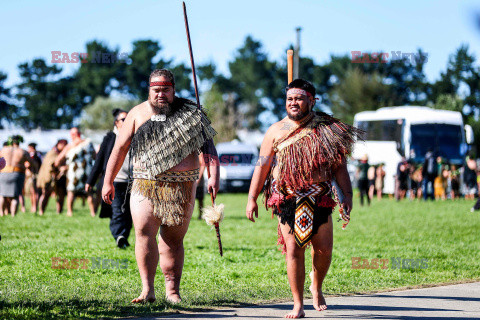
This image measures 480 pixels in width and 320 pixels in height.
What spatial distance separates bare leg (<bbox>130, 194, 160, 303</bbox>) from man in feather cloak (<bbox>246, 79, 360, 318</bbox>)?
81 cm

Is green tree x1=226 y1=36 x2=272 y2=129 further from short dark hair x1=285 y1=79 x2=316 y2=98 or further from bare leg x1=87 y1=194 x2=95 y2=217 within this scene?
short dark hair x1=285 y1=79 x2=316 y2=98

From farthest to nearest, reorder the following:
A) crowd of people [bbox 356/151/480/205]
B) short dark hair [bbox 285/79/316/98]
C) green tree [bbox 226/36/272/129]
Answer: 1. green tree [bbox 226/36/272/129]
2. crowd of people [bbox 356/151/480/205]
3. short dark hair [bbox 285/79/316/98]

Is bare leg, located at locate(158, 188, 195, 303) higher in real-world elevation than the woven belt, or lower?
lower

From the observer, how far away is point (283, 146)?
6.04m

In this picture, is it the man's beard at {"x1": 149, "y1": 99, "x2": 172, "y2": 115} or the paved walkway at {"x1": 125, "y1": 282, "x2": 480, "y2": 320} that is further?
the man's beard at {"x1": 149, "y1": 99, "x2": 172, "y2": 115}

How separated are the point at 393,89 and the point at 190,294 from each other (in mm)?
69517

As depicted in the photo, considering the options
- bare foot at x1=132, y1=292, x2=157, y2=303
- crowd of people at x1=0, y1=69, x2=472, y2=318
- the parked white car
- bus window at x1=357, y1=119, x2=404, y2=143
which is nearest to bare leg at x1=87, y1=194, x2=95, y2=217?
crowd of people at x1=0, y1=69, x2=472, y2=318

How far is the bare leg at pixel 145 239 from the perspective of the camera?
6.18 m

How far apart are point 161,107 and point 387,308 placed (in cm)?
247

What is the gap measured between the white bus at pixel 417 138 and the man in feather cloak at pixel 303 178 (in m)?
28.1

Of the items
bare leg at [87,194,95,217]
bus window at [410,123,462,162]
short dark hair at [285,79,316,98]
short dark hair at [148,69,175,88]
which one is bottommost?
bare leg at [87,194,95,217]

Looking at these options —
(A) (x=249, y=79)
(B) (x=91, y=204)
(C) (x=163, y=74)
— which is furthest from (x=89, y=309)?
(A) (x=249, y=79)

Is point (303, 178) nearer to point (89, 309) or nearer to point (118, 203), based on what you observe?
point (89, 309)

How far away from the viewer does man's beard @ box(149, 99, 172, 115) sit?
20.6 feet
